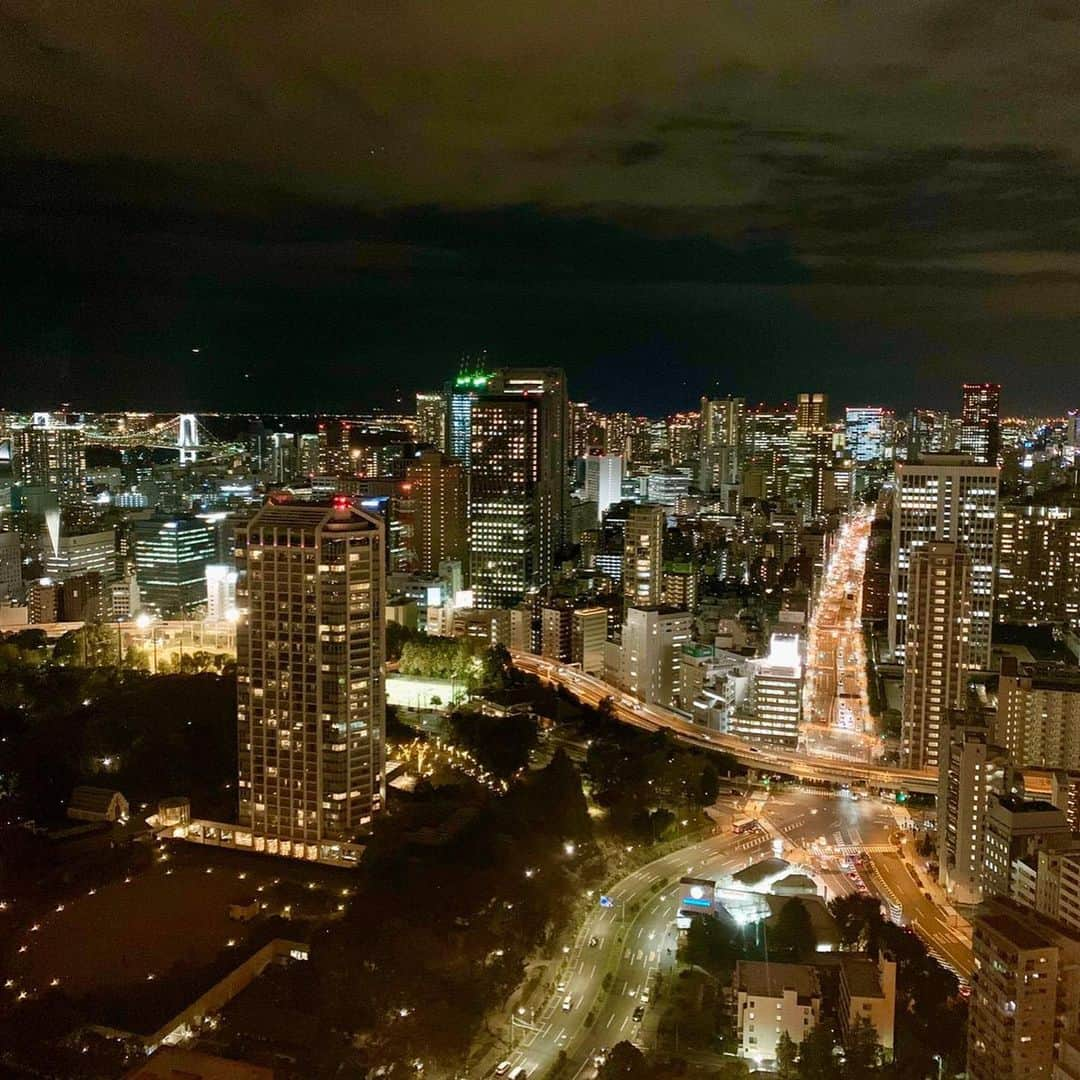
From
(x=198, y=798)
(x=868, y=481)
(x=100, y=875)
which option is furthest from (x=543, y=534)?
(x=868, y=481)

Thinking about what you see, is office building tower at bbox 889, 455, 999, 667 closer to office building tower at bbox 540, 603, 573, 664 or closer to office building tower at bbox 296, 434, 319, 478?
office building tower at bbox 540, 603, 573, 664

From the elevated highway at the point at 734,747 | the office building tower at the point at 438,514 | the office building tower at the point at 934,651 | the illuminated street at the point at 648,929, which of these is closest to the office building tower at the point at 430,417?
the office building tower at the point at 438,514

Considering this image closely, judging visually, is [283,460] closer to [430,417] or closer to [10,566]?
[430,417]

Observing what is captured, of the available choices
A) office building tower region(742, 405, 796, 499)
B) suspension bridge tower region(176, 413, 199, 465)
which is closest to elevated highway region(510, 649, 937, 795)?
suspension bridge tower region(176, 413, 199, 465)

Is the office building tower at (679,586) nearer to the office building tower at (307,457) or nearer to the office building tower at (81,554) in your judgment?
the office building tower at (81,554)

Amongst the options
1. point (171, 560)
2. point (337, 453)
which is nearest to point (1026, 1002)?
point (171, 560)

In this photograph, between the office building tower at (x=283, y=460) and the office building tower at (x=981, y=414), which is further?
the office building tower at (x=981, y=414)

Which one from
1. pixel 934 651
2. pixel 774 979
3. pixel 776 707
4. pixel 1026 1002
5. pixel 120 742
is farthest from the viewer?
pixel 776 707
